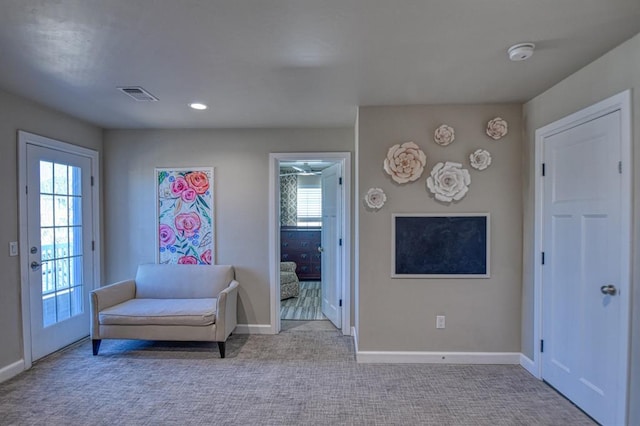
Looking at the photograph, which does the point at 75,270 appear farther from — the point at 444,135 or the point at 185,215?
the point at 444,135

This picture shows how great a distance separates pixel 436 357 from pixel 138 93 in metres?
3.44

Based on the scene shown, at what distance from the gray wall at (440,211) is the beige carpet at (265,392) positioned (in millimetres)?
282

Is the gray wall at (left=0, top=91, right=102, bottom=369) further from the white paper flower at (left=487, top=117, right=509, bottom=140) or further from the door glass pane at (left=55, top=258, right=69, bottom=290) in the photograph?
the white paper flower at (left=487, top=117, right=509, bottom=140)

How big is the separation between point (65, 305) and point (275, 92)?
3.04 m

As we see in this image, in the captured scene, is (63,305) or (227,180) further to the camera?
(227,180)

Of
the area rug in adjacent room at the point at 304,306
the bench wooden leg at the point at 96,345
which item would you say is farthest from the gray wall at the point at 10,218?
the area rug in adjacent room at the point at 304,306

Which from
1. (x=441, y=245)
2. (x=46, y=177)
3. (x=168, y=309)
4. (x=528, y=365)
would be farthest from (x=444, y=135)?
(x=46, y=177)

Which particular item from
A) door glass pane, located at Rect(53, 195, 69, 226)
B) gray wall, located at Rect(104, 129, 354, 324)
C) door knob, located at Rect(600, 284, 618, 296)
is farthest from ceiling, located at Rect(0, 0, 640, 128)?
door knob, located at Rect(600, 284, 618, 296)

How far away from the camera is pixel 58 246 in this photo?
10.9 ft

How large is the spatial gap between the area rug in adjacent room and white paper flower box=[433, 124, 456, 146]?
267 cm

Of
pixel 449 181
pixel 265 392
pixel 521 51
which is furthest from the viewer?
pixel 449 181

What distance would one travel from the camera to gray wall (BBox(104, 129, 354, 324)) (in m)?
3.85

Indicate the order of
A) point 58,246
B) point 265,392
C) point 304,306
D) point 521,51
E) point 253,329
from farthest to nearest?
point 304,306
point 253,329
point 58,246
point 265,392
point 521,51

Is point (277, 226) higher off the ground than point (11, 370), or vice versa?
point (277, 226)
